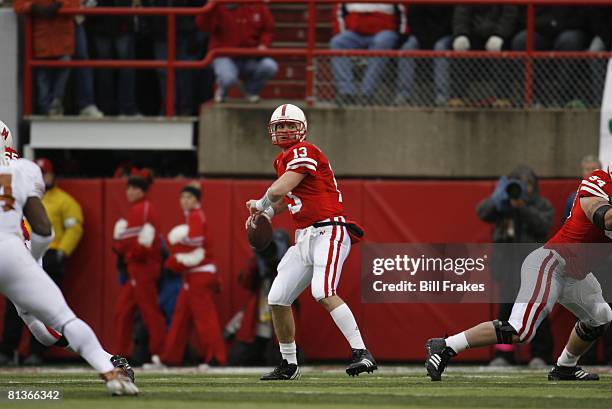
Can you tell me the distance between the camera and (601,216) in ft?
28.4

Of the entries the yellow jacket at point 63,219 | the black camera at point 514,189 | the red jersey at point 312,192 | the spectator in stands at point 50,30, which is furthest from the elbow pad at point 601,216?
the spectator in stands at point 50,30

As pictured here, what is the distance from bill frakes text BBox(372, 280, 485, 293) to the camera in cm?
1241

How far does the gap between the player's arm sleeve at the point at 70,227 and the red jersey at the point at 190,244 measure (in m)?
1.23

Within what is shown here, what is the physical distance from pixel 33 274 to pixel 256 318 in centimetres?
637

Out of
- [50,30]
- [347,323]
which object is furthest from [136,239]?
[347,323]

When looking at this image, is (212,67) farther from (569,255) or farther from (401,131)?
(569,255)

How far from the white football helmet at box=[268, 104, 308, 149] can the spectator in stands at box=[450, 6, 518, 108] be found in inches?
189

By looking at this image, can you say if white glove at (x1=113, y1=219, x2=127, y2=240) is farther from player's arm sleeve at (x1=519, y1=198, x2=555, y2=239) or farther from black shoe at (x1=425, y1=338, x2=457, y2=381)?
black shoe at (x1=425, y1=338, x2=457, y2=381)

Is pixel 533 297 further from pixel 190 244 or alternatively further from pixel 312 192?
pixel 190 244

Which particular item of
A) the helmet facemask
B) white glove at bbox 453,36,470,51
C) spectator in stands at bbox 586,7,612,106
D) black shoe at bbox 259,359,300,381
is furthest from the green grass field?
white glove at bbox 453,36,470,51

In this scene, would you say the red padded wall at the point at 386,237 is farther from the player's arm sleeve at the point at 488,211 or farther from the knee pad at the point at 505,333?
the knee pad at the point at 505,333

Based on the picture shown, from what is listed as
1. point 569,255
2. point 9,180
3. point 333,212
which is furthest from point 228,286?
point 9,180

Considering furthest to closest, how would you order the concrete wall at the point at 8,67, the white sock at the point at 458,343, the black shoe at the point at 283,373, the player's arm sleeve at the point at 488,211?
1. the concrete wall at the point at 8,67
2. the player's arm sleeve at the point at 488,211
3. the black shoe at the point at 283,373
4. the white sock at the point at 458,343

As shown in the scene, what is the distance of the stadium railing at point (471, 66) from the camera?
45.6ft
